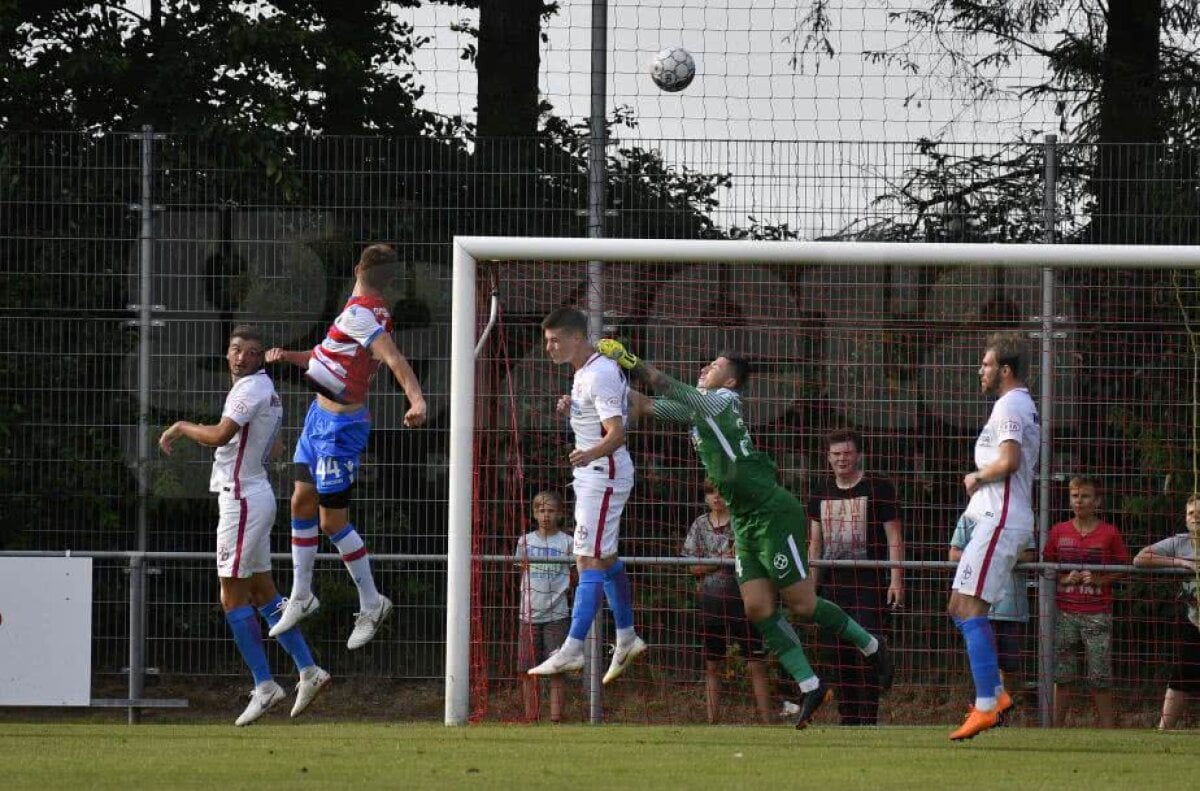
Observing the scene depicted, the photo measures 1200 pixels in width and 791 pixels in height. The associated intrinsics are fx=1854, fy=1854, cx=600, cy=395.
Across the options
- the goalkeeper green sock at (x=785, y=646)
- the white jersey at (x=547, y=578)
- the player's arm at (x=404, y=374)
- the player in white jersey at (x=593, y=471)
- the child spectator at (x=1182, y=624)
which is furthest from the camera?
the white jersey at (x=547, y=578)

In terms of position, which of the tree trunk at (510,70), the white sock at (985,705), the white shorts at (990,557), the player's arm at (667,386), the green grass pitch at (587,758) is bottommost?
the green grass pitch at (587,758)

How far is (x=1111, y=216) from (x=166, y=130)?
687 centimetres

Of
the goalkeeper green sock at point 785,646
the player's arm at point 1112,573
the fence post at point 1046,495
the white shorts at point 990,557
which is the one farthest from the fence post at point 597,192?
the white shorts at point 990,557

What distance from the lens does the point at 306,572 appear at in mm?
10508

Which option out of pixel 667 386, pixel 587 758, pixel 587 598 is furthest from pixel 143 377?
pixel 587 758

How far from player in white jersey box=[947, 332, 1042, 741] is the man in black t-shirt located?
2070 millimetres

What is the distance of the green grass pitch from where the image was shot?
734 cm

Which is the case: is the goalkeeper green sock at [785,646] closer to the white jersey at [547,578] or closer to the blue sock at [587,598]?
the blue sock at [587,598]

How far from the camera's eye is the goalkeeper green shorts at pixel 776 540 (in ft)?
31.5

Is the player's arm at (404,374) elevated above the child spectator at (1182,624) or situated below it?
above

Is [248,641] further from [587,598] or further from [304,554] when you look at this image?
[587,598]

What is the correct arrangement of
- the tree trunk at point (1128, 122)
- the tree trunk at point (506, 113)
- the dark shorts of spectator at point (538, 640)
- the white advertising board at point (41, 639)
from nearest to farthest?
1. the dark shorts of spectator at point (538, 640)
2. the white advertising board at point (41, 639)
3. the tree trunk at point (1128, 122)
4. the tree trunk at point (506, 113)

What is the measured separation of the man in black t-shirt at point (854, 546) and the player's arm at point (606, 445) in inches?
78.0

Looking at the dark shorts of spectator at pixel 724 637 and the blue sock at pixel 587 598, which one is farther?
the dark shorts of spectator at pixel 724 637
